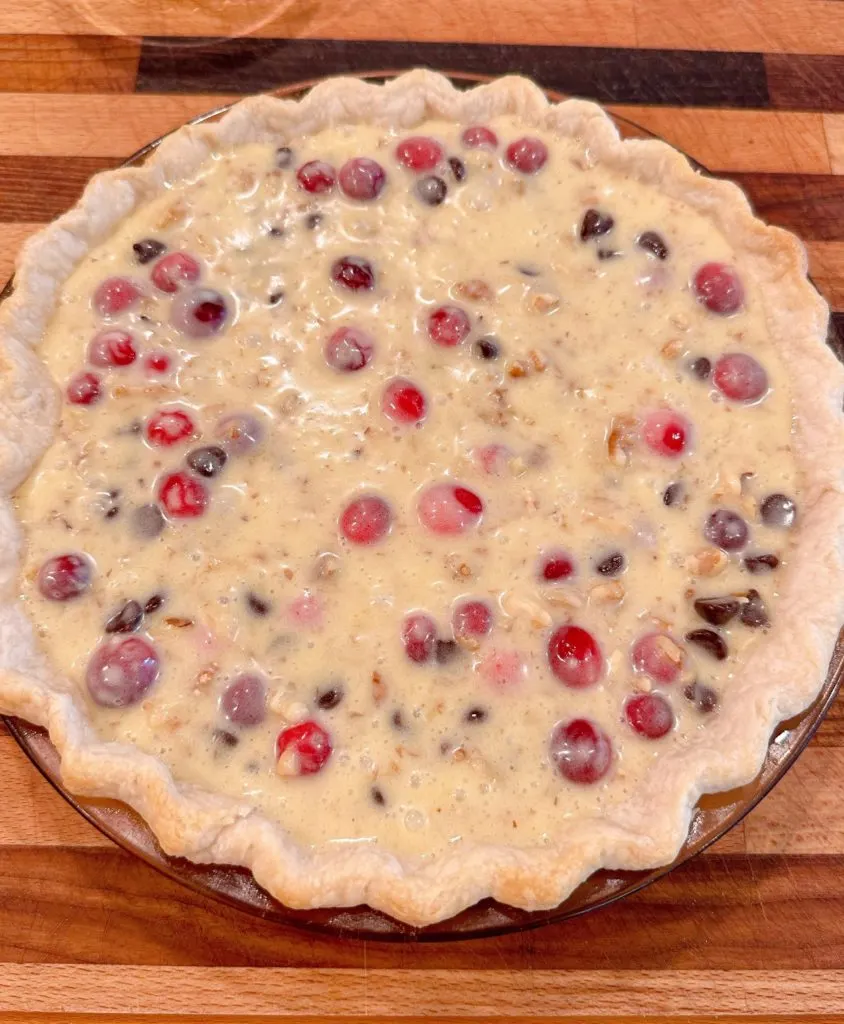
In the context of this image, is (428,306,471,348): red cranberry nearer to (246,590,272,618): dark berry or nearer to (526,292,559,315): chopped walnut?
Answer: (526,292,559,315): chopped walnut

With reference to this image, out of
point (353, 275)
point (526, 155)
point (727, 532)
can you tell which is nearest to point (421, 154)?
point (526, 155)

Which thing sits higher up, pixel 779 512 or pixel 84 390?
pixel 779 512

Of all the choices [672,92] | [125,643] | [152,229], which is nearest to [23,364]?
[152,229]

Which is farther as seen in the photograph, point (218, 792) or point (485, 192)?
point (485, 192)

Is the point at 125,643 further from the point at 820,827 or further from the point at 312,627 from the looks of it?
the point at 820,827

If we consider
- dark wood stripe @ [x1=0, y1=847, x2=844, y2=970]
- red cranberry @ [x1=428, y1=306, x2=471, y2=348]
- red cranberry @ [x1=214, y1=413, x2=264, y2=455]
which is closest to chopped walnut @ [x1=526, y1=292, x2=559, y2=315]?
red cranberry @ [x1=428, y1=306, x2=471, y2=348]

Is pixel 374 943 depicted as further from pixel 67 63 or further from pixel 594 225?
pixel 67 63
